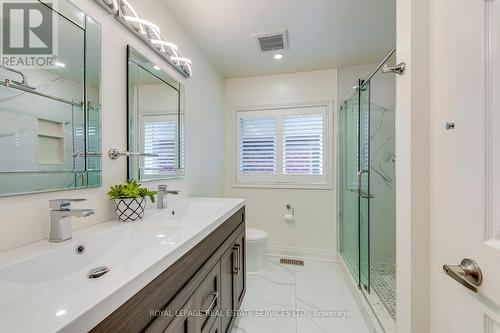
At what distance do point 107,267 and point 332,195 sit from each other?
252 cm

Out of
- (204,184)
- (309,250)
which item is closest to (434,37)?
(204,184)

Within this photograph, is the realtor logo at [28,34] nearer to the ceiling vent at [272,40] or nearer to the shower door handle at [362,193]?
the ceiling vent at [272,40]

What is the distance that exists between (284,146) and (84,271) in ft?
8.05

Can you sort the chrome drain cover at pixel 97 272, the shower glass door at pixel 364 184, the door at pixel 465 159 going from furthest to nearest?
the shower glass door at pixel 364 184 < the chrome drain cover at pixel 97 272 < the door at pixel 465 159

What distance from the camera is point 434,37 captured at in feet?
2.77

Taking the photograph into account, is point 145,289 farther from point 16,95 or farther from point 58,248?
point 16,95

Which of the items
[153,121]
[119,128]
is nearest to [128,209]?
[119,128]

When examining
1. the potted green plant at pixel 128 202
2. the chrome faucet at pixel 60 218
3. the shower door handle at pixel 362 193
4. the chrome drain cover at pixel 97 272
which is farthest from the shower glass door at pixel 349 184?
the chrome faucet at pixel 60 218

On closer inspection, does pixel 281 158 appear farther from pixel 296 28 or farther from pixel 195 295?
pixel 195 295

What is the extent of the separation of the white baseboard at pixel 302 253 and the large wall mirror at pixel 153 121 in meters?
1.69

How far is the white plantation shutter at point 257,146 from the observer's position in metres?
2.96

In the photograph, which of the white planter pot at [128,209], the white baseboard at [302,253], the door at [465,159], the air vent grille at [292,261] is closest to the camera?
the door at [465,159]

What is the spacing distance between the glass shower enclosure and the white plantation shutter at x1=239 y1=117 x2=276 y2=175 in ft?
3.18

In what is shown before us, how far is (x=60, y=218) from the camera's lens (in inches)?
31.2
